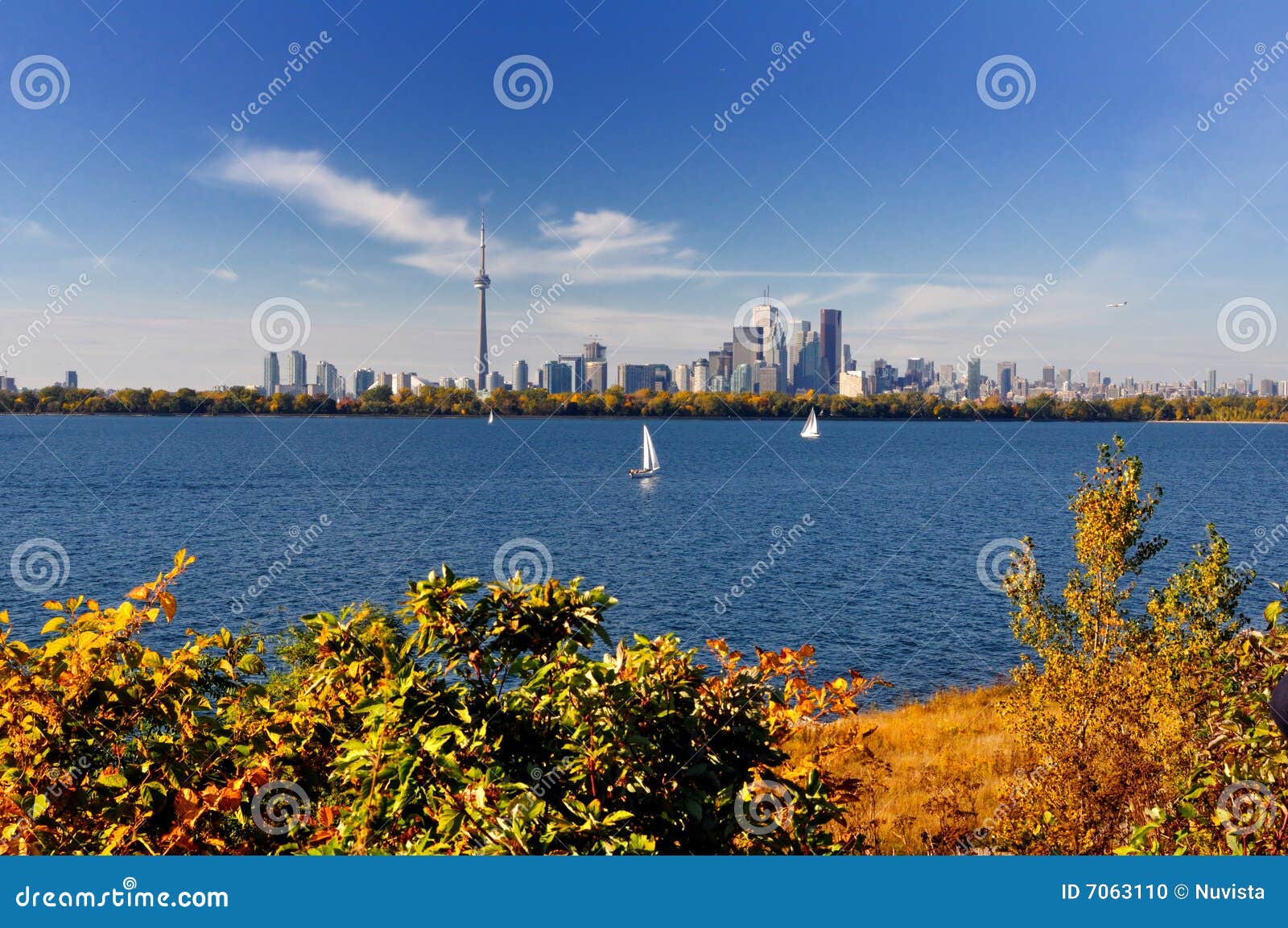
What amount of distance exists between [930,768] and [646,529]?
43.2 m

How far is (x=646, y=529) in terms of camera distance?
6169cm

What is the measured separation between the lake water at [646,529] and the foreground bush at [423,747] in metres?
25.8

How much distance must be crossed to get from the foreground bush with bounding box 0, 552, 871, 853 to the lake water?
25843mm

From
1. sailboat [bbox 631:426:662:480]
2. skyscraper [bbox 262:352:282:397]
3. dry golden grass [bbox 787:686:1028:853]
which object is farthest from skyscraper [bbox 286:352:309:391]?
dry golden grass [bbox 787:686:1028:853]

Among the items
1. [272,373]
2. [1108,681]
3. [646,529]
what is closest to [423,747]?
[1108,681]

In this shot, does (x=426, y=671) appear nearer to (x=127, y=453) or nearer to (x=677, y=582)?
(x=677, y=582)

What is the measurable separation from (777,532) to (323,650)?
57.8 meters

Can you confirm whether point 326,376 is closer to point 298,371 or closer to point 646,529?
point 298,371

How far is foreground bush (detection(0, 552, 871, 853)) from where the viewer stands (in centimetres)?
407

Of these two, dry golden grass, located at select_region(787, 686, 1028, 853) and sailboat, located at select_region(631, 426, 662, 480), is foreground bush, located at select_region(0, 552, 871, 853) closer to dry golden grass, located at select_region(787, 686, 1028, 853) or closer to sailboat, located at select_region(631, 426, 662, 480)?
dry golden grass, located at select_region(787, 686, 1028, 853)

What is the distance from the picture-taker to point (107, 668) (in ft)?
15.9

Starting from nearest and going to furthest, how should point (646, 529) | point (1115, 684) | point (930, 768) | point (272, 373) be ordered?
point (1115, 684), point (930, 768), point (646, 529), point (272, 373)

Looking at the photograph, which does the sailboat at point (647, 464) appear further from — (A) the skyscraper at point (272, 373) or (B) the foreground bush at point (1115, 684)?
(A) the skyscraper at point (272, 373)

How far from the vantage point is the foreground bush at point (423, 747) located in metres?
4.07
